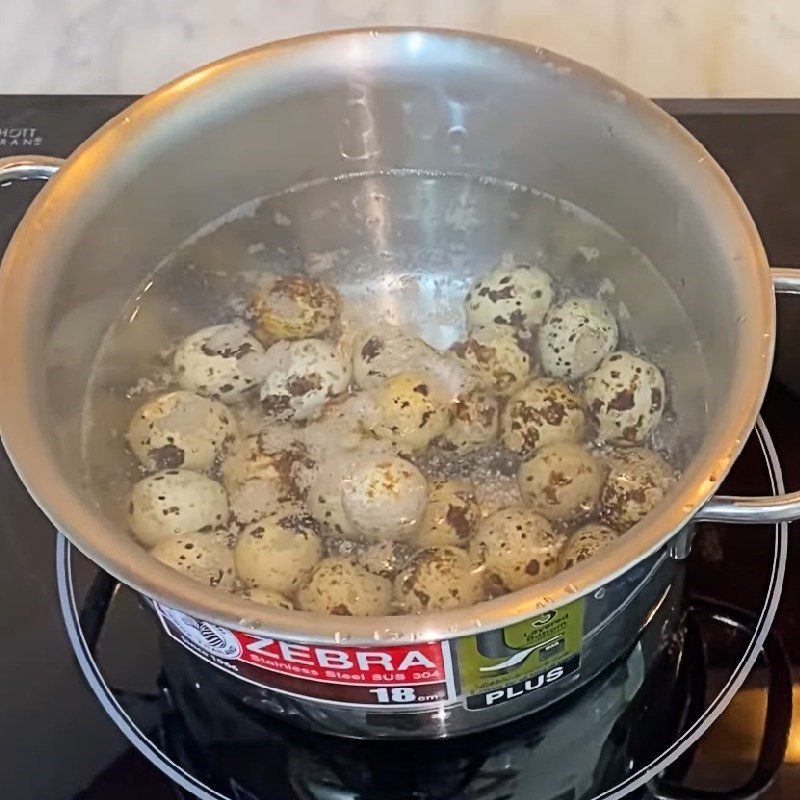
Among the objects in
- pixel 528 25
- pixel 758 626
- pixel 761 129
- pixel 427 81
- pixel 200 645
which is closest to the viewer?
pixel 200 645

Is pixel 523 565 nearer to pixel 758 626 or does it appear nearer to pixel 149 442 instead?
pixel 758 626

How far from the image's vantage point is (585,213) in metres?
0.99

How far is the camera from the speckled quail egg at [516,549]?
0.79 metres

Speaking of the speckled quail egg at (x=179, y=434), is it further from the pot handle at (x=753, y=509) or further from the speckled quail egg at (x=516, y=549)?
the pot handle at (x=753, y=509)

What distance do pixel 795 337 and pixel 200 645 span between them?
1.91 feet

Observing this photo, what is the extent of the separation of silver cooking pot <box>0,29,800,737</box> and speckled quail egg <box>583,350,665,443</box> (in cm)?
2

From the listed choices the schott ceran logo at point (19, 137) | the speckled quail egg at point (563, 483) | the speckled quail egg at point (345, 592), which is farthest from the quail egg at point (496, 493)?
the schott ceran logo at point (19, 137)

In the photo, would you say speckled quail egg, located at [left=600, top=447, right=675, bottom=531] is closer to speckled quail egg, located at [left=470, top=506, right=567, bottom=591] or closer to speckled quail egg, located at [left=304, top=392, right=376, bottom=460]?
speckled quail egg, located at [left=470, top=506, right=567, bottom=591]

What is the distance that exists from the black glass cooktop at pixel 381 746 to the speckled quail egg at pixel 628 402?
0.28 feet

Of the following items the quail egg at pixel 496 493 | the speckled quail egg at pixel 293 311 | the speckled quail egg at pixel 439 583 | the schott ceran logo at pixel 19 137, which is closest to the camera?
the speckled quail egg at pixel 439 583

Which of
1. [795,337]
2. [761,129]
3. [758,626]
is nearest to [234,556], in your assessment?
[758,626]

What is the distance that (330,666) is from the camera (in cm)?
63

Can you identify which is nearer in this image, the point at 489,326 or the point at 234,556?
the point at 234,556

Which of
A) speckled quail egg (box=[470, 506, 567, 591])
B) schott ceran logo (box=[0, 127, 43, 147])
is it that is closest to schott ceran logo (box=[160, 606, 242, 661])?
speckled quail egg (box=[470, 506, 567, 591])
